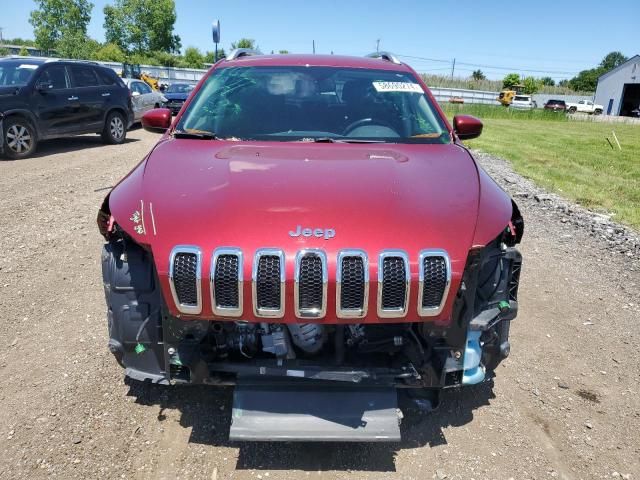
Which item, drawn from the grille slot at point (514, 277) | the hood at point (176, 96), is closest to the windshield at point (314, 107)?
the grille slot at point (514, 277)

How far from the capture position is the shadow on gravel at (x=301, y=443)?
2615mm

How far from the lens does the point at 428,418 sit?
3.00m

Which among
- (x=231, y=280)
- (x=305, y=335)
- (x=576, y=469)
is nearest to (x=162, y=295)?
(x=231, y=280)

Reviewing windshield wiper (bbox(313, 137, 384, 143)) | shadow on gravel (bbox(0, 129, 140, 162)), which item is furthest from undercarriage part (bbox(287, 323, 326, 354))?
shadow on gravel (bbox(0, 129, 140, 162))

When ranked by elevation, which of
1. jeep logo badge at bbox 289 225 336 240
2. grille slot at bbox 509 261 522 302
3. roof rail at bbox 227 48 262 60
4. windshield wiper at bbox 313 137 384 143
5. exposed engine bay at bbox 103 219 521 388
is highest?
roof rail at bbox 227 48 262 60

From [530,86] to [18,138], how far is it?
246ft

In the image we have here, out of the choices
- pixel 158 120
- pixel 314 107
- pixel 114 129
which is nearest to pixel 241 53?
pixel 158 120

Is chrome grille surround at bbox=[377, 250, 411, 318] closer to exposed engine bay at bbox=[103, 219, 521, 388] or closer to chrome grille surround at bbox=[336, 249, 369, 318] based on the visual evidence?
chrome grille surround at bbox=[336, 249, 369, 318]

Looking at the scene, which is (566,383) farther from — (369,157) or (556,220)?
(556,220)

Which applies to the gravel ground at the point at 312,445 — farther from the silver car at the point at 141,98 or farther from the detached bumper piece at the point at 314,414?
the silver car at the point at 141,98

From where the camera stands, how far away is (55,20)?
2331 inches

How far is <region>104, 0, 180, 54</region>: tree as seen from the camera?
61.8 meters

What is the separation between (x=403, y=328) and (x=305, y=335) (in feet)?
1.53

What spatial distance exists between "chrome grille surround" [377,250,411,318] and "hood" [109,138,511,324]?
0.08ft
